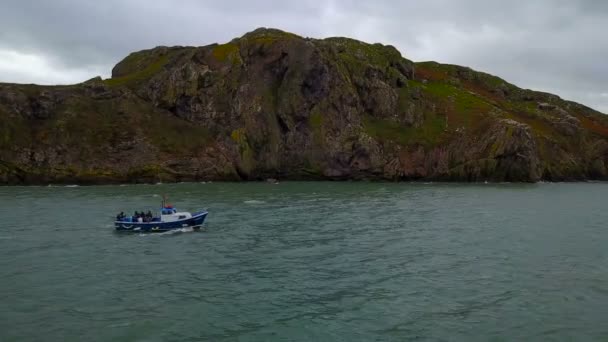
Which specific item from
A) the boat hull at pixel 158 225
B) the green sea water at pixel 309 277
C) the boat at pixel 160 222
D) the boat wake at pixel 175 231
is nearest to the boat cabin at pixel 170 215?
the boat at pixel 160 222

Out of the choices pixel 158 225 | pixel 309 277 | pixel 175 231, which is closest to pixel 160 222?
pixel 158 225

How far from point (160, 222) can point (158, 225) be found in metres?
0.43

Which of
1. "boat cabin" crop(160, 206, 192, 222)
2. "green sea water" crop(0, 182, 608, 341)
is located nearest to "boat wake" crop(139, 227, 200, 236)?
"green sea water" crop(0, 182, 608, 341)

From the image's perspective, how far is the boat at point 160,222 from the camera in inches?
2249

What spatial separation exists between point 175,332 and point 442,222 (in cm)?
4361

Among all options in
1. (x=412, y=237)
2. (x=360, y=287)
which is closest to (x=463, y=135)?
(x=412, y=237)

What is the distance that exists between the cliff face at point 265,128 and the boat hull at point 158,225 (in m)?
72.0

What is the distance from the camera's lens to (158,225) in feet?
189

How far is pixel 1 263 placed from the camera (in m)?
42.4

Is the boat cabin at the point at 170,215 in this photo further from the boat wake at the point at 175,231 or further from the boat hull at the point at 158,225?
the boat wake at the point at 175,231

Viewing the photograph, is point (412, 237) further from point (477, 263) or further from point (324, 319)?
point (324, 319)

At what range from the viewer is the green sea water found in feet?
92.4

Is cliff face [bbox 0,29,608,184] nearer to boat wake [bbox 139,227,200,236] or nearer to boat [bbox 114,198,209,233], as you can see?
boat [bbox 114,198,209,233]

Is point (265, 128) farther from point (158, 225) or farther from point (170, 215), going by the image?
point (158, 225)
